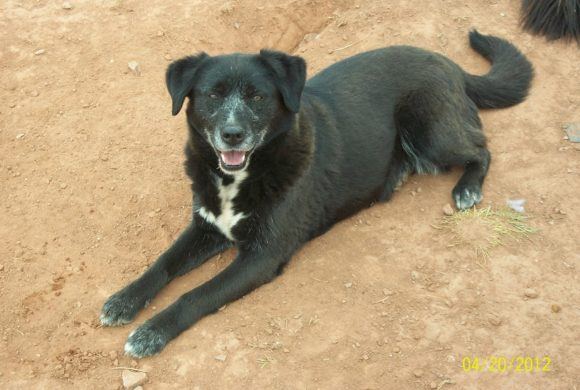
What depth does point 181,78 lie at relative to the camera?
398 centimetres

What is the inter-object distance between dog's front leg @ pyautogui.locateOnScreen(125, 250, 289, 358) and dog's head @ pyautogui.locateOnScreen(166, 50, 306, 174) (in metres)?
0.67

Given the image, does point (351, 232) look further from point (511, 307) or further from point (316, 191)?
point (511, 307)

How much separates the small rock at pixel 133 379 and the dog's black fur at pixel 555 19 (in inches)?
201

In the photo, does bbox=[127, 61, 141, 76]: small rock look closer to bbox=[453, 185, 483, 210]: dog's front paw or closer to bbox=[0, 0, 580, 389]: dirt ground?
bbox=[0, 0, 580, 389]: dirt ground

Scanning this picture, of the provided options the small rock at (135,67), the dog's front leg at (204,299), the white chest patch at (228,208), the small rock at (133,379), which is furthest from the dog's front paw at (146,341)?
the small rock at (135,67)

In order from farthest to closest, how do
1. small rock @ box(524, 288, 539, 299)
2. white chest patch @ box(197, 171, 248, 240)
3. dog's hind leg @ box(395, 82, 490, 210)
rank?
dog's hind leg @ box(395, 82, 490, 210)
white chest patch @ box(197, 171, 248, 240)
small rock @ box(524, 288, 539, 299)

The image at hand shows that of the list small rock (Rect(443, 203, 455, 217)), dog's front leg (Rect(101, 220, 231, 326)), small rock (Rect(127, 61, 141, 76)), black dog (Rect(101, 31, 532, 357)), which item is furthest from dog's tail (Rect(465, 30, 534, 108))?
small rock (Rect(127, 61, 141, 76))

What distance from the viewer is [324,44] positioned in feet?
21.0

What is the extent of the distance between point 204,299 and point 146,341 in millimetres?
444

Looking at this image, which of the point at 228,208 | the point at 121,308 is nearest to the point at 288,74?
the point at 228,208

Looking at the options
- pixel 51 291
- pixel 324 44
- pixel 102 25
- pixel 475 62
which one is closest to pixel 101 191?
pixel 51 291

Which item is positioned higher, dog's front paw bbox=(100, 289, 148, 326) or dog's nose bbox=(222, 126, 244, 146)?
dog's nose bbox=(222, 126, 244, 146)
